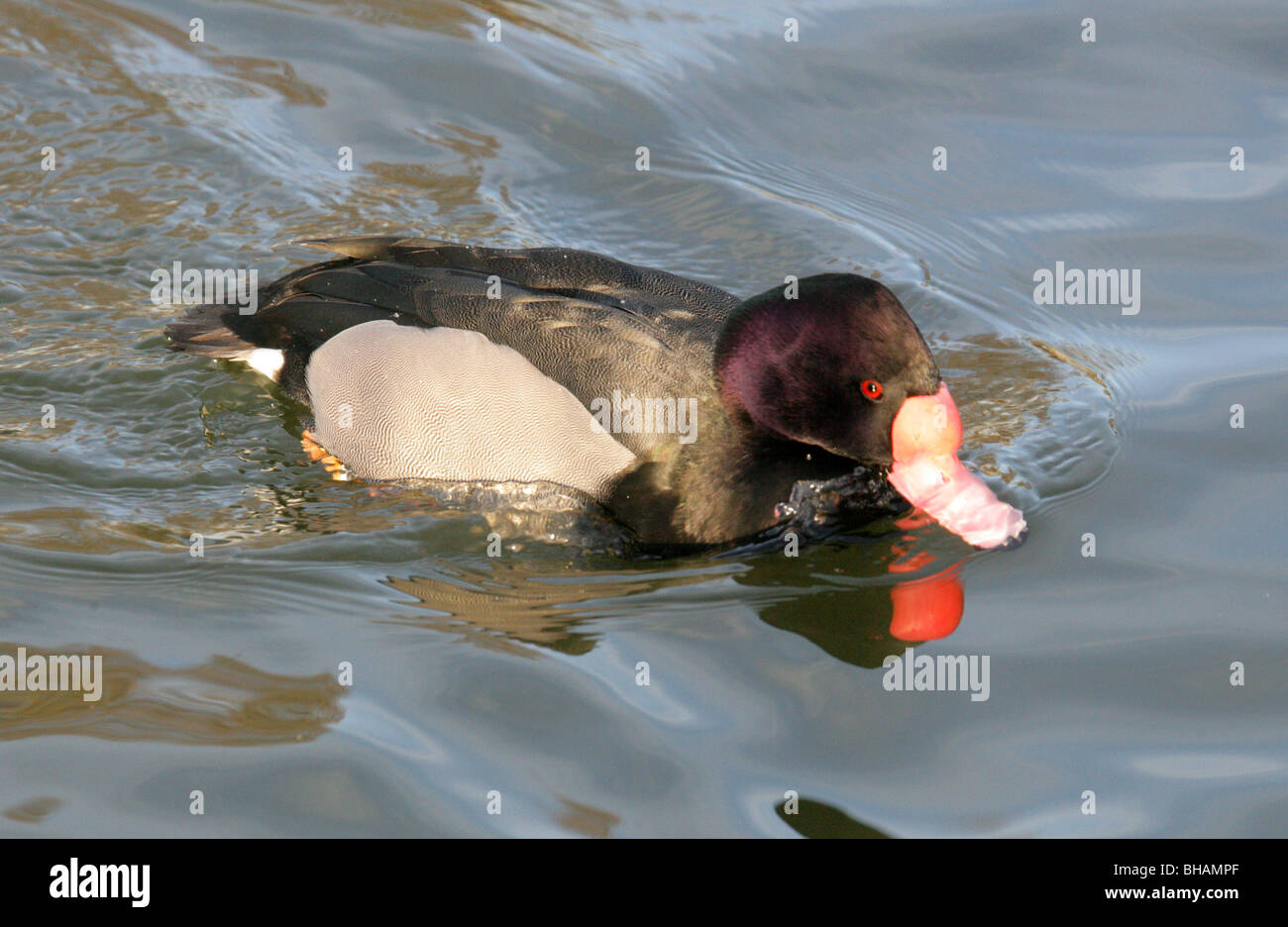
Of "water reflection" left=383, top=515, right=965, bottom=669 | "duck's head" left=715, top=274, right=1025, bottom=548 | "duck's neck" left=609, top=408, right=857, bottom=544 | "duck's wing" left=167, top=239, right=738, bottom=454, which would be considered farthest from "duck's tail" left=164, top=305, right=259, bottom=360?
"duck's head" left=715, top=274, right=1025, bottom=548

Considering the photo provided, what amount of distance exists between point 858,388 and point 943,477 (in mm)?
456

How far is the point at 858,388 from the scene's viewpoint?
17.4 ft

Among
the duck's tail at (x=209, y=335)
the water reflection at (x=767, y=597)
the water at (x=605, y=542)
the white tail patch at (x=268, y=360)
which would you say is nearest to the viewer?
the water at (x=605, y=542)

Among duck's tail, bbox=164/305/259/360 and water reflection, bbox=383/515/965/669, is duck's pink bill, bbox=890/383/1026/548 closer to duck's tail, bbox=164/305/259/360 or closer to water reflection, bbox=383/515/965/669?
water reflection, bbox=383/515/965/669

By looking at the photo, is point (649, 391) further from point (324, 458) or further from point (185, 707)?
point (185, 707)

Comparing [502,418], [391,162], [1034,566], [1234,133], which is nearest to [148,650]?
[502,418]

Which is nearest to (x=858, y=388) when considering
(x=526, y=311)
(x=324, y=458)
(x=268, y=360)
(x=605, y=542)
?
(x=605, y=542)

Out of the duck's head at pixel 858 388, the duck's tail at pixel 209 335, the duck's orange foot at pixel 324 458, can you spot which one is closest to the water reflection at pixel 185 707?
the duck's orange foot at pixel 324 458

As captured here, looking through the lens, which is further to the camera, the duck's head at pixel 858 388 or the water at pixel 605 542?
the duck's head at pixel 858 388

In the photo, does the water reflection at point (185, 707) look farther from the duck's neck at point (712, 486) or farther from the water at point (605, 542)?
the duck's neck at point (712, 486)

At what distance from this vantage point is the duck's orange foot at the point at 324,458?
19.9 feet

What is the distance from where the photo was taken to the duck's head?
5.21 meters

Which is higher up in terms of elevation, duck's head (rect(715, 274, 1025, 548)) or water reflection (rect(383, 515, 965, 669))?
duck's head (rect(715, 274, 1025, 548))

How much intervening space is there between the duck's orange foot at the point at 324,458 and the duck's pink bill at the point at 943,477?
2.29m
